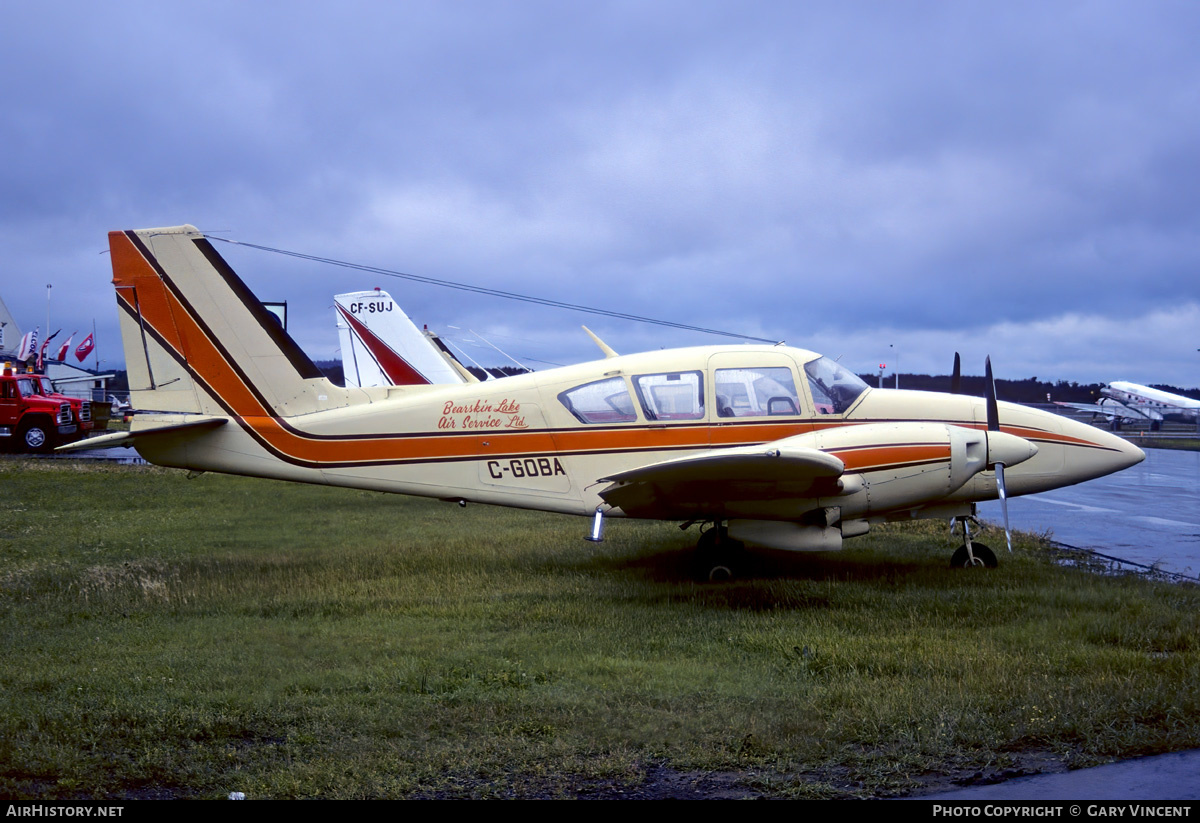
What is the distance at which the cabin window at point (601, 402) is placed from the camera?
10203 mm

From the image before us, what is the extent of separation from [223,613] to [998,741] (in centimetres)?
660

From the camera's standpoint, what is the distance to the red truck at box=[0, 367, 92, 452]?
30969 mm

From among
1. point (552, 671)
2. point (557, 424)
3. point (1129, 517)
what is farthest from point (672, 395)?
point (1129, 517)

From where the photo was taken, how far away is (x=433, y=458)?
10445mm

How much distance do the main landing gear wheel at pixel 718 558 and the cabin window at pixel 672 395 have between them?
1.49 meters

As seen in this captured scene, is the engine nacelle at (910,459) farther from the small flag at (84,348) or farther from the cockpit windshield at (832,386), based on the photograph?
the small flag at (84,348)

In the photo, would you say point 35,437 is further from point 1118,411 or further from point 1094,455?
point 1118,411

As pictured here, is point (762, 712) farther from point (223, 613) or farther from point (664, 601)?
point (223, 613)

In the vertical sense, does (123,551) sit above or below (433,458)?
below

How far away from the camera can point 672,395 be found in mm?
10141

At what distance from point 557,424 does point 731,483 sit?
7.41ft

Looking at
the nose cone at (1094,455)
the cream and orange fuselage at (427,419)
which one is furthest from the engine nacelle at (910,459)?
the nose cone at (1094,455)

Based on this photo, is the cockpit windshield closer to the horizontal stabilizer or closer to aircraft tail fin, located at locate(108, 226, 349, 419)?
aircraft tail fin, located at locate(108, 226, 349, 419)

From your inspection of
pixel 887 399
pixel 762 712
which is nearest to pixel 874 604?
pixel 887 399
